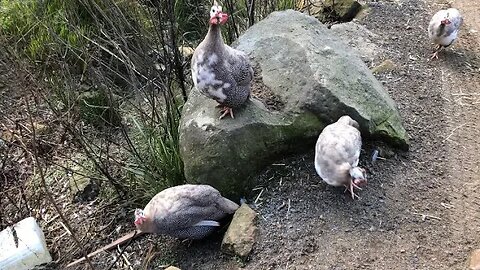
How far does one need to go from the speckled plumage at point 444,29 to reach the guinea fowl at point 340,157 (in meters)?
1.61

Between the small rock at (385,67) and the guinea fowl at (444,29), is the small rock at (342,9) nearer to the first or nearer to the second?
the guinea fowl at (444,29)

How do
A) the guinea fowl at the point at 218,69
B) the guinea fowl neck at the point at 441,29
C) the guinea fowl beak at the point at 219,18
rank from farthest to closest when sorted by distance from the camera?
the guinea fowl neck at the point at 441,29
the guinea fowl at the point at 218,69
the guinea fowl beak at the point at 219,18

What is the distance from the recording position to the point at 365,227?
319cm

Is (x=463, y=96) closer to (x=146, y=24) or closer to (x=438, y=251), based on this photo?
(x=438, y=251)

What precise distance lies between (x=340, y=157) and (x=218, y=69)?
29.9 inches

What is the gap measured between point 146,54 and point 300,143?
4.19 feet

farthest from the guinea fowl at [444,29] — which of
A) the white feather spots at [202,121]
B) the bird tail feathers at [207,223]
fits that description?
the bird tail feathers at [207,223]

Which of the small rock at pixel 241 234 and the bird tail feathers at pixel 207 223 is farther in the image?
the bird tail feathers at pixel 207 223

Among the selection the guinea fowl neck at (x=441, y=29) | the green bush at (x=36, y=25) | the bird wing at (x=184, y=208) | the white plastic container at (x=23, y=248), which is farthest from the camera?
the green bush at (x=36, y=25)

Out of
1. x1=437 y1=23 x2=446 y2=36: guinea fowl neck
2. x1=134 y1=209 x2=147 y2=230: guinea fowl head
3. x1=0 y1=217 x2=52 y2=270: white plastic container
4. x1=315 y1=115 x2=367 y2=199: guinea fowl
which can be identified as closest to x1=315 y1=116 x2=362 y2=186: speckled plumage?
x1=315 y1=115 x2=367 y2=199: guinea fowl

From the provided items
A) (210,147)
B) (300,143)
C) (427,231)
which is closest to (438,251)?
(427,231)

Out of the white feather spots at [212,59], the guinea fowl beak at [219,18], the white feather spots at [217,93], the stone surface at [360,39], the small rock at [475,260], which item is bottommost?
the small rock at [475,260]

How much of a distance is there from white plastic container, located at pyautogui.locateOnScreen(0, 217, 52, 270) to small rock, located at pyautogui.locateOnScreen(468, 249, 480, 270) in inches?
95.0

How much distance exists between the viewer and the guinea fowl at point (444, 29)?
14.8 ft
